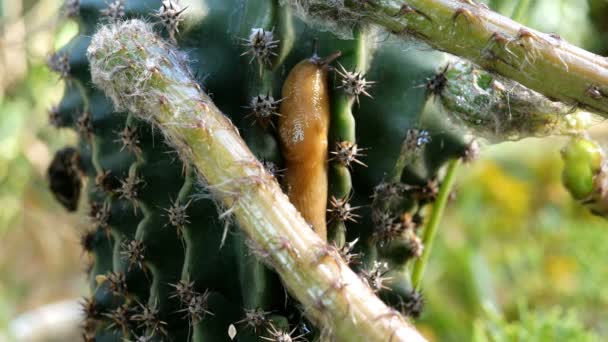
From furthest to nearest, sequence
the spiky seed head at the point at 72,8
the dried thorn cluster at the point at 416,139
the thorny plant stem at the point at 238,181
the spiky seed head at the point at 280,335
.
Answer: the spiky seed head at the point at 72,8, the dried thorn cluster at the point at 416,139, the spiky seed head at the point at 280,335, the thorny plant stem at the point at 238,181

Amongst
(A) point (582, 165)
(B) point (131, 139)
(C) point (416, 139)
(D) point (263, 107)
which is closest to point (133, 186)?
(B) point (131, 139)

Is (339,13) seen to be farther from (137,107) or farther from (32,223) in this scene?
(32,223)

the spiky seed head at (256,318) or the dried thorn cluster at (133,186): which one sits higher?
the dried thorn cluster at (133,186)

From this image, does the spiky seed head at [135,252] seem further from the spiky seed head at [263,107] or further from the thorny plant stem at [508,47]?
the thorny plant stem at [508,47]

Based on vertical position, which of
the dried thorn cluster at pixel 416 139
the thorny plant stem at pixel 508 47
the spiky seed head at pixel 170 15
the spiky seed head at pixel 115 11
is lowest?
the dried thorn cluster at pixel 416 139

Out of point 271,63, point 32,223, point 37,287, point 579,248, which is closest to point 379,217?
point 271,63

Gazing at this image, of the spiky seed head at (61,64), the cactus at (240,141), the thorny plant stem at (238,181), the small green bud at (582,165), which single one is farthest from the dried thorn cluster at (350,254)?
the spiky seed head at (61,64)

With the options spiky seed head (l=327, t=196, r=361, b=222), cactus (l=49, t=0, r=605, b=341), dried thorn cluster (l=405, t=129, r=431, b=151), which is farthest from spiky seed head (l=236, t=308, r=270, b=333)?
dried thorn cluster (l=405, t=129, r=431, b=151)
